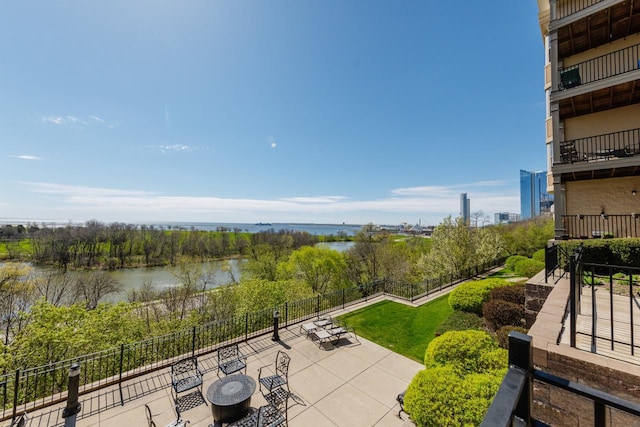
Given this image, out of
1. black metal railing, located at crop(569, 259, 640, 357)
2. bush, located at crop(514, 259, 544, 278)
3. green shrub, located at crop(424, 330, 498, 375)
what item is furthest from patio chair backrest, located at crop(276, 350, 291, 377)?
bush, located at crop(514, 259, 544, 278)

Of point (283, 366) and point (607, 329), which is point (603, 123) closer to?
point (607, 329)

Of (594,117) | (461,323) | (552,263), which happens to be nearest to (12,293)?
(461,323)

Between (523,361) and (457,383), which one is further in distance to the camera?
(457,383)

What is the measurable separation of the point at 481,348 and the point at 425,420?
2.14 metres

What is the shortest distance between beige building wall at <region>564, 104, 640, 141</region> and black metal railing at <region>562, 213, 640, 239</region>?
3372mm

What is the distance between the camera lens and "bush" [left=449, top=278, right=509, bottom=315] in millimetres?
10878

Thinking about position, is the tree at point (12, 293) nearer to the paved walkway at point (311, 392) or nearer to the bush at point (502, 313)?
the paved walkway at point (311, 392)

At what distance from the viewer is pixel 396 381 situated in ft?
24.4

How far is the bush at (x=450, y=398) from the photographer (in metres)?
4.25

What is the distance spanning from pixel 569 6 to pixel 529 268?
13.8 m

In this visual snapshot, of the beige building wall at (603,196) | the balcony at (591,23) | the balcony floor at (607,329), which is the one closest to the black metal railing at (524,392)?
the balcony floor at (607,329)

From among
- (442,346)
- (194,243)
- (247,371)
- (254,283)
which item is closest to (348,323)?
(247,371)

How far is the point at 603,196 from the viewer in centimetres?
1016

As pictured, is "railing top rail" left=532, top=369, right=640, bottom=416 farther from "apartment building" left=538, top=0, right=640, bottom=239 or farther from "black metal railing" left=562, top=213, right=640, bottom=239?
"black metal railing" left=562, top=213, right=640, bottom=239
